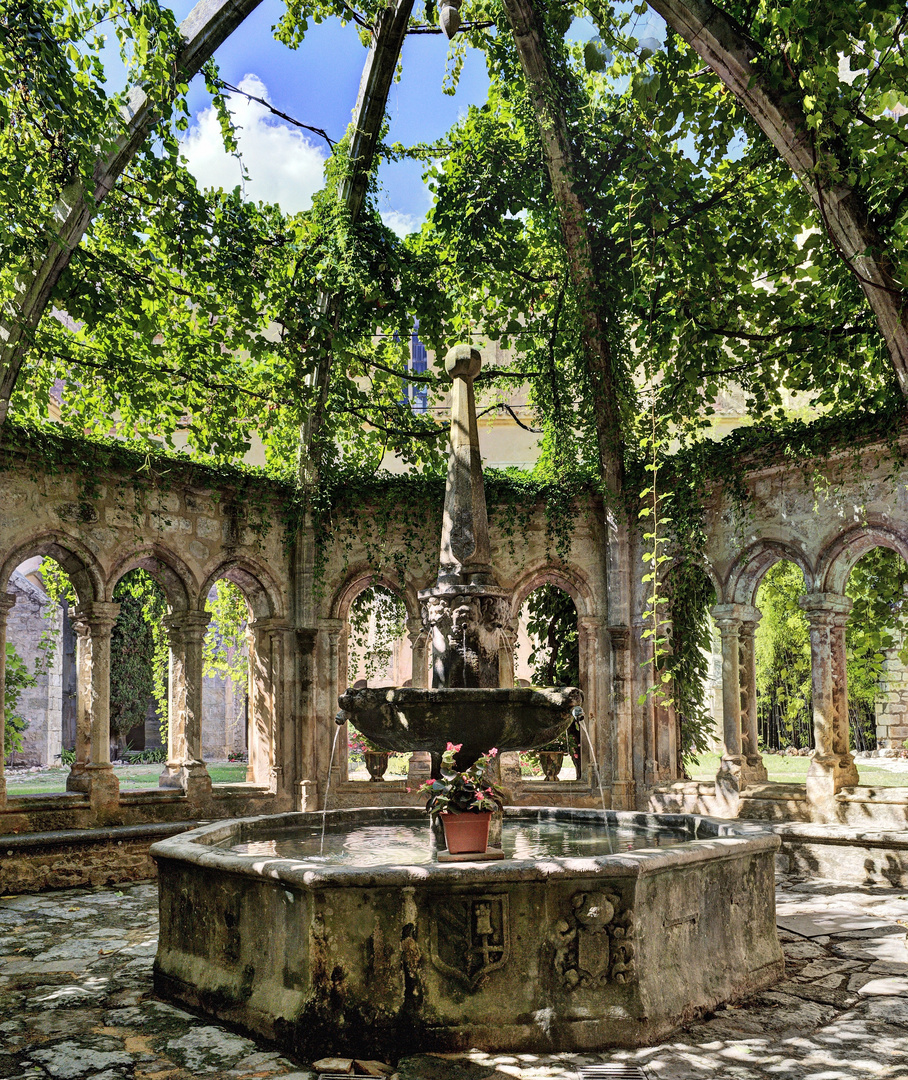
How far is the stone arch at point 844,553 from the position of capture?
862 centimetres

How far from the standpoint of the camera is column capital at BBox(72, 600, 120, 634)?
912 centimetres

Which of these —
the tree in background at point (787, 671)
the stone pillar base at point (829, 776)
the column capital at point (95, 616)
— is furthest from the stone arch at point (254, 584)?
the tree in background at point (787, 671)

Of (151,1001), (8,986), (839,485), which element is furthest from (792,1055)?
(839,485)

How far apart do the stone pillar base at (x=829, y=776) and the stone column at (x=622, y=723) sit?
2.09 meters

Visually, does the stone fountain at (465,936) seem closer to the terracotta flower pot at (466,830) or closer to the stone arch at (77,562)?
the terracotta flower pot at (466,830)

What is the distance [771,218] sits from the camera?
8.45 metres

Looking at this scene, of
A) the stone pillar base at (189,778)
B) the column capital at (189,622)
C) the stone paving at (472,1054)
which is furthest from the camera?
the column capital at (189,622)

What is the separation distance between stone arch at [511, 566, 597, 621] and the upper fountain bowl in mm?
5809

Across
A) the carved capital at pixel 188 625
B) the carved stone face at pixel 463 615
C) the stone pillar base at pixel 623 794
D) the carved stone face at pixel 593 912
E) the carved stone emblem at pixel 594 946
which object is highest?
the carved capital at pixel 188 625

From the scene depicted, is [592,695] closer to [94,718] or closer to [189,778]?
[189,778]

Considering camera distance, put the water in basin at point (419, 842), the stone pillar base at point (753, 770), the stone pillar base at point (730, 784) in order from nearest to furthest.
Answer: the water in basin at point (419, 842), the stone pillar base at point (730, 784), the stone pillar base at point (753, 770)

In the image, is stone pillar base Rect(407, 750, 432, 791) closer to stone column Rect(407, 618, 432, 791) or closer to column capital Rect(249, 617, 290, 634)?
stone column Rect(407, 618, 432, 791)

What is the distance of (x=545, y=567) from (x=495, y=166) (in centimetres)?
431

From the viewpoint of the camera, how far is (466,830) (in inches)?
186
